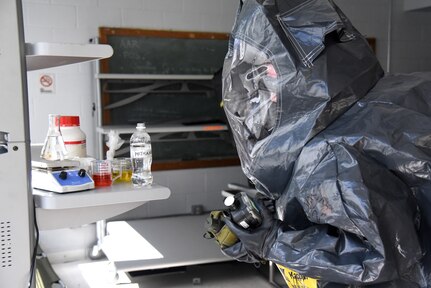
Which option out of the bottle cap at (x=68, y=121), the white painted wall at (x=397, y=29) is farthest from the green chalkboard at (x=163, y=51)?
the bottle cap at (x=68, y=121)

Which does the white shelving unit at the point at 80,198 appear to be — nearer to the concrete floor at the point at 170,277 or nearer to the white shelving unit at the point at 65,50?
the white shelving unit at the point at 65,50

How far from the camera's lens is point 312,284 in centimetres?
156

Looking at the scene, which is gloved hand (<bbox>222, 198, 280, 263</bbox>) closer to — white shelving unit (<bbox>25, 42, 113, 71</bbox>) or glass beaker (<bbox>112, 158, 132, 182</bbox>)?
glass beaker (<bbox>112, 158, 132, 182</bbox>)

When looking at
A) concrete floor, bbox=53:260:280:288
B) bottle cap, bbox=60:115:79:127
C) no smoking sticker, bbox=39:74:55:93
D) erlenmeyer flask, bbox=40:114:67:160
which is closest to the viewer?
erlenmeyer flask, bbox=40:114:67:160

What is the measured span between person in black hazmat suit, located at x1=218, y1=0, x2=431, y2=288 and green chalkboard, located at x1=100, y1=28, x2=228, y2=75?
256 centimetres

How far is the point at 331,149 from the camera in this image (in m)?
1.36

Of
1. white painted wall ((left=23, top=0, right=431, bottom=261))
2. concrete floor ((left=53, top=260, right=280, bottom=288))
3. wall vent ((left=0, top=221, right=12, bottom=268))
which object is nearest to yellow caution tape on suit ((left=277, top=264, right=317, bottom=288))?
wall vent ((left=0, top=221, right=12, bottom=268))

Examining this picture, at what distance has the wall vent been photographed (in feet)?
4.52

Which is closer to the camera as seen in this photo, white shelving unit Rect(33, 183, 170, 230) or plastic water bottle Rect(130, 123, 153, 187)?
white shelving unit Rect(33, 183, 170, 230)

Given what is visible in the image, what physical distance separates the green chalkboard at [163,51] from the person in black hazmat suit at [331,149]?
2.56m

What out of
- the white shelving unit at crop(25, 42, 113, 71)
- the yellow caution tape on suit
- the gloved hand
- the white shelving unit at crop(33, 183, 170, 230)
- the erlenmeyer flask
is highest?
the white shelving unit at crop(25, 42, 113, 71)

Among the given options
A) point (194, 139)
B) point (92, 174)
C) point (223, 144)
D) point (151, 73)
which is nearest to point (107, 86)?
point (151, 73)

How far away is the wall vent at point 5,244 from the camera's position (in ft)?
4.52

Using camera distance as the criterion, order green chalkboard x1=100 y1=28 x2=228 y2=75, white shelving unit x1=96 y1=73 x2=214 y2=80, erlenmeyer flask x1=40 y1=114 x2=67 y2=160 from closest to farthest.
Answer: erlenmeyer flask x1=40 y1=114 x2=67 y2=160 → white shelving unit x1=96 y1=73 x2=214 y2=80 → green chalkboard x1=100 y1=28 x2=228 y2=75
